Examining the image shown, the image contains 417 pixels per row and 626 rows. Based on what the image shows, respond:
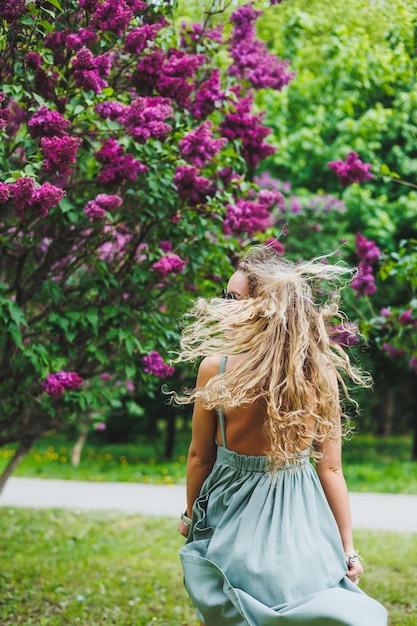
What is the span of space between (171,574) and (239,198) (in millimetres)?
3322

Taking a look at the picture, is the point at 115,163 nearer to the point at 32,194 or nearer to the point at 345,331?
the point at 32,194

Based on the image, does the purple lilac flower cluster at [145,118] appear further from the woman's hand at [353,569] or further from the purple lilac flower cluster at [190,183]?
the woman's hand at [353,569]

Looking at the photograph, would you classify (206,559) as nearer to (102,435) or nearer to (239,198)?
(239,198)

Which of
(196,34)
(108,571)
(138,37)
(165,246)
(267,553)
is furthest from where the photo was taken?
(108,571)

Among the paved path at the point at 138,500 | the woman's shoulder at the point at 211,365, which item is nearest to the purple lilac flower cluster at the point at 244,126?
the woman's shoulder at the point at 211,365

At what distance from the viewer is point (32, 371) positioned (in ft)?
13.6

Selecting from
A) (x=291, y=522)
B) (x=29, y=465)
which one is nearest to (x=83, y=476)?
(x=29, y=465)

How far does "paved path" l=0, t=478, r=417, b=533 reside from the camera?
8.78 metres

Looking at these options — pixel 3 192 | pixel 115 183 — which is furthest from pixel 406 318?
pixel 3 192

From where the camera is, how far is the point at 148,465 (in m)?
13.5

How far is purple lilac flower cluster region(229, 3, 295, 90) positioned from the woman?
245 centimetres

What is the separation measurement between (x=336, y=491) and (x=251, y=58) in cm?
306

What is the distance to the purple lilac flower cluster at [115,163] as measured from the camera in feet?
12.6

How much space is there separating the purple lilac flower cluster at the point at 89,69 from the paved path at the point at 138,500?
6.10 meters
